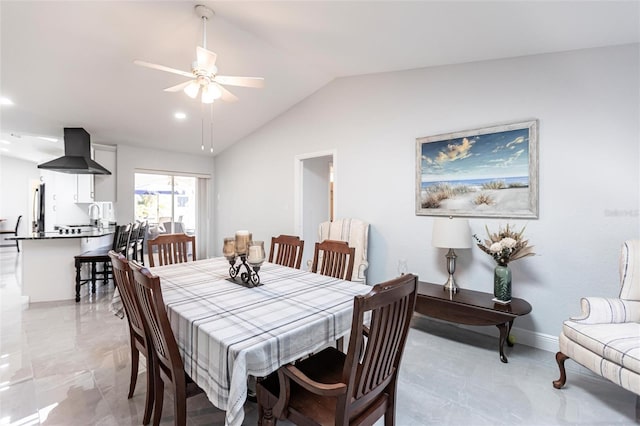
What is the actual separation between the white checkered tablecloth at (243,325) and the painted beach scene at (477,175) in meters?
1.80

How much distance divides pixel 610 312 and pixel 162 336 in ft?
9.27

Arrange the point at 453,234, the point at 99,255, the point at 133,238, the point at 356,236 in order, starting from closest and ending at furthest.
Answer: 1. the point at 453,234
2. the point at 356,236
3. the point at 99,255
4. the point at 133,238

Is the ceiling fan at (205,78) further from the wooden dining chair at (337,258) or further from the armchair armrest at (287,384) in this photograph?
the armchair armrest at (287,384)

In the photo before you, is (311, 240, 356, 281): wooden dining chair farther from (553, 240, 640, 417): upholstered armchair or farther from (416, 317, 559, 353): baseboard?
(416, 317, 559, 353): baseboard

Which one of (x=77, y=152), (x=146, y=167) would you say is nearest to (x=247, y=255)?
(x=77, y=152)

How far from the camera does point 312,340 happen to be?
51.5 inches

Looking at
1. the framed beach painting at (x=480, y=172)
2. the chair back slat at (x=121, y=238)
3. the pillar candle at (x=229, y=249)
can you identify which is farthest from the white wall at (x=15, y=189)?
the framed beach painting at (x=480, y=172)

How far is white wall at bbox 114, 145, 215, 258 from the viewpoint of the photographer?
5297 mm

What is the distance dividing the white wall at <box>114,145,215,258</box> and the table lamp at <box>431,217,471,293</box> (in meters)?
5.22

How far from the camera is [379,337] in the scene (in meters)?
1.10

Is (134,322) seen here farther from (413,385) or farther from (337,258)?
(413,385)

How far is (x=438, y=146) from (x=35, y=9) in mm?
3875

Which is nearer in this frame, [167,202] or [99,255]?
[99,255]

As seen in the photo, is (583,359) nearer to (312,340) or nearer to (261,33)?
(312,340)
